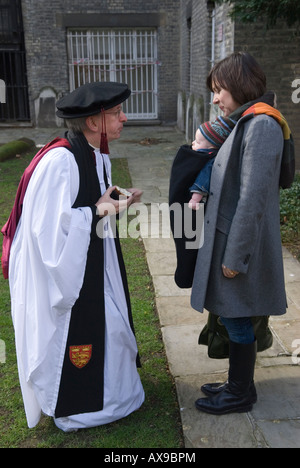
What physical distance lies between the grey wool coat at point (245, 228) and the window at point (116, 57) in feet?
44.3

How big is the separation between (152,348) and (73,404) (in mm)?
987

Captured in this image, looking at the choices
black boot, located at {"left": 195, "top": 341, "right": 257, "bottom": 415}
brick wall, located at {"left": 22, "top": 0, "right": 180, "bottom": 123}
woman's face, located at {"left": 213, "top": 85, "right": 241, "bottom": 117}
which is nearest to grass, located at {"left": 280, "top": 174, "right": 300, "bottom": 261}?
black boot, located at {"left": 195, "top": 341, "right": 257, "bottom": 415}

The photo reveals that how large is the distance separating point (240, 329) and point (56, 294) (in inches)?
37.1

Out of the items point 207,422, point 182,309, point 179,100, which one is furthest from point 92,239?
point 179,100

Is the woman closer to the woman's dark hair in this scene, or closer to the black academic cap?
the woman's dark hair

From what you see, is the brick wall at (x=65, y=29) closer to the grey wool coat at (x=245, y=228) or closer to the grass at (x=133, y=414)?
the grass at (x=133, y=414)

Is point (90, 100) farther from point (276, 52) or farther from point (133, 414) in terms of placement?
point (276, 52)

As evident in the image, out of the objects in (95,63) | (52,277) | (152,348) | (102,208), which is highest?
(95,63)

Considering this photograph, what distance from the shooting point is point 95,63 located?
49.3ft

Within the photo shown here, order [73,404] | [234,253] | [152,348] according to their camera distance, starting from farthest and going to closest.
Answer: [152,348] < [73,404] < [234,253]

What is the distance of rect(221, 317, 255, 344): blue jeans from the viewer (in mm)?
2508

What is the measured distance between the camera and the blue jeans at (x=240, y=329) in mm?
2508

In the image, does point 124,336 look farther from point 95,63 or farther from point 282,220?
point 95,63

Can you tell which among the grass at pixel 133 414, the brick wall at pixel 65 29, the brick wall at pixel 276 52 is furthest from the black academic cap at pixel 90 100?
the brick wall at pixel 65 29
